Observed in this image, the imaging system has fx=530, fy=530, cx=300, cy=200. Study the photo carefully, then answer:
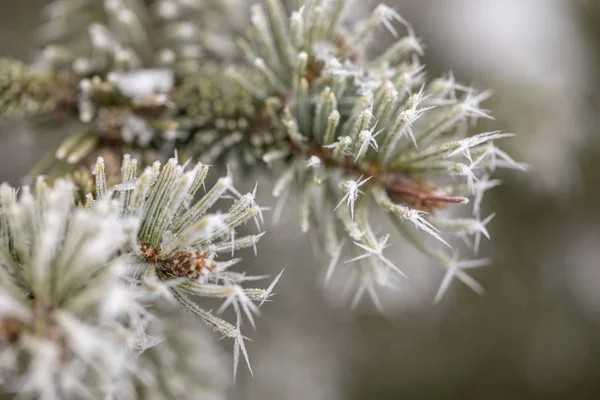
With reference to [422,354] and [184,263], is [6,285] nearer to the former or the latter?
[184,263]

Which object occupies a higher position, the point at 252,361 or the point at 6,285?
the point at 6,285

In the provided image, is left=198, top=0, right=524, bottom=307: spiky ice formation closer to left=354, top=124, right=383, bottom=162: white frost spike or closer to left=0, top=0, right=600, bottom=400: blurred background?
left=354, top=124, right=383, bottom=162: white frost spike

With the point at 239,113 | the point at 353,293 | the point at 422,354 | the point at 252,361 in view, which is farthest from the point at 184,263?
the point at 422,354

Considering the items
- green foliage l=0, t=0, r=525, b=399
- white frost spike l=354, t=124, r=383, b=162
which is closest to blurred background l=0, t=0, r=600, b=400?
green foliage l=0, t=0, r=525, b=399

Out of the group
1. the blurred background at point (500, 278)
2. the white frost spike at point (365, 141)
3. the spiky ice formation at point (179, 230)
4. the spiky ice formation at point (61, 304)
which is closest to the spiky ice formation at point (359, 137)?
the white frost spike at point (365, 141)

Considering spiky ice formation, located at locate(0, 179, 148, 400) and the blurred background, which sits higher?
spiky ice formation, located at locate(0, 179, 148, 400)

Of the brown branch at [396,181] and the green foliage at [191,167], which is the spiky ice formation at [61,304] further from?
the brown branch at [396,181]

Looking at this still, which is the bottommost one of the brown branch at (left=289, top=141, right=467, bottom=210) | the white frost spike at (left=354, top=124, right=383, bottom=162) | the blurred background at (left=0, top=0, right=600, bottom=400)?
the blurred background at (left=0, top=0, right=600, bottom=400)

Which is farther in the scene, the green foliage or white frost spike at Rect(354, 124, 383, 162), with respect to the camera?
white frost spike at Rect(354, 124, 383, 162)

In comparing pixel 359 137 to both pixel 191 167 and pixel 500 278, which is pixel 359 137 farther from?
pixel 500 278
